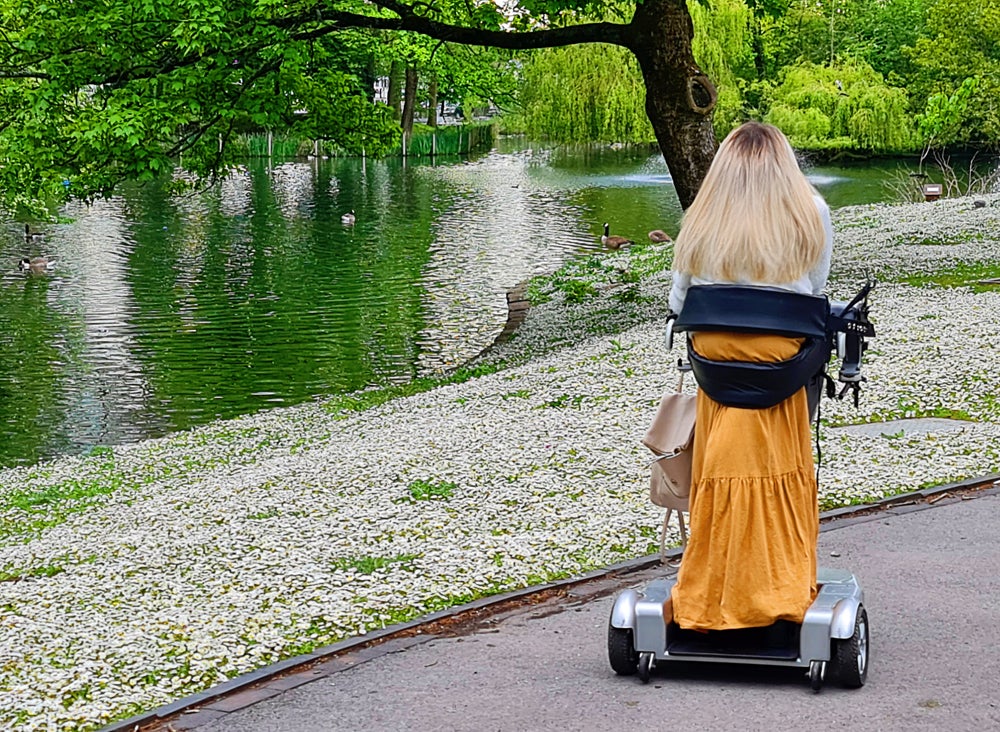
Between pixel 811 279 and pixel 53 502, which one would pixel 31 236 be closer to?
pixel 53 502

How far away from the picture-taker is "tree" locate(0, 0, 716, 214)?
1645 cm

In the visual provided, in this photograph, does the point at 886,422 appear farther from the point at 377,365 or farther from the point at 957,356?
the point at 377,365

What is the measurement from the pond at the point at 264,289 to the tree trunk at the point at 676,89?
5.22 metres

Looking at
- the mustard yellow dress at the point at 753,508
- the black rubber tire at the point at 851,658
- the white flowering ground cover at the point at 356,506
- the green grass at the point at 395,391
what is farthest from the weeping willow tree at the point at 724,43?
the black rubber tire at the point at 851,658

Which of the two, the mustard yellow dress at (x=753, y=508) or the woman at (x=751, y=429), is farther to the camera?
the mustard yellow dress at (x=753, y=508)

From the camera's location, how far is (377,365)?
2091 centimetres

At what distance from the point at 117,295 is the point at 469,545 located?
2127cm

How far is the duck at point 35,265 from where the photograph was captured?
3048 centimetres

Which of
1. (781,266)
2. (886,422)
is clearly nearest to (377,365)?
(886,422)

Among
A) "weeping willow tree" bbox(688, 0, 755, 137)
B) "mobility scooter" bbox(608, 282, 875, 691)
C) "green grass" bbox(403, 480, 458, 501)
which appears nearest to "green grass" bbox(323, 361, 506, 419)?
"green grass" bbox(403, 480, 458, 501)

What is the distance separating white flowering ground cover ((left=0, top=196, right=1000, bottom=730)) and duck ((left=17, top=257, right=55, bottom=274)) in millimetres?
16052

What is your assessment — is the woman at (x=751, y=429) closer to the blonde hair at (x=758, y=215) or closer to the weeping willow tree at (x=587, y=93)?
the blonde hair at (x=758, y=215)

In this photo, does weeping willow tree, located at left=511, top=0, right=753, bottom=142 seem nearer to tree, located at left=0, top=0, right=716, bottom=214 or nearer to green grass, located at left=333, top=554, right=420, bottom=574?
tree, located at left=0, top=0, right=716, bottom=214

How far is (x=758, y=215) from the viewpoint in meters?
4.99
